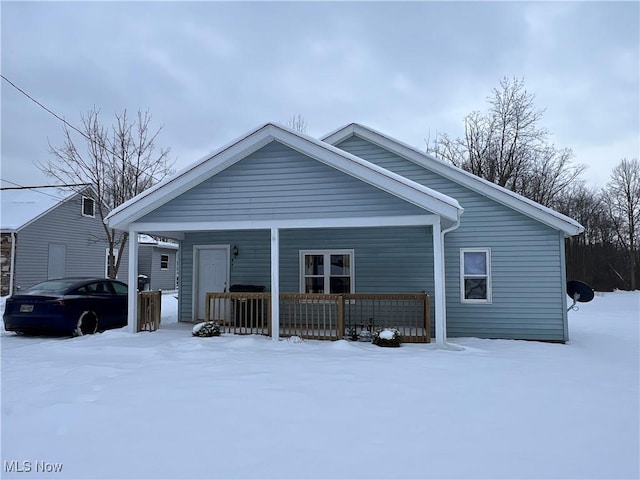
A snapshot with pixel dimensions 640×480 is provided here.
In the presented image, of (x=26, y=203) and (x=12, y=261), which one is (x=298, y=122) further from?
(x=12, y=261)

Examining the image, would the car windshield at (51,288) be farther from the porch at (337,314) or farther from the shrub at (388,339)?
the shrub at (388,339)

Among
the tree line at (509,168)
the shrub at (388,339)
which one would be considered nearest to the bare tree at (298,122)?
the tree line at (509,168)

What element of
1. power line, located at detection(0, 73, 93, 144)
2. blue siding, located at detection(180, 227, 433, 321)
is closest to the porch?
blue siding, located at detection(180, 227, 433, 321)

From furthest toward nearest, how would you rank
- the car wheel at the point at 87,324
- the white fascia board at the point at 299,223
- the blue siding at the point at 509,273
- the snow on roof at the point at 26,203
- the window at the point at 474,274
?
the snow on roof at the point at 26,203
the window at the point at 474,274
the blue siding at the point at 509,273
the car wheel at the point at 87,324
the white fascia board at the point at 299,223

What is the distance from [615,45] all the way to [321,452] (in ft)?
42.6

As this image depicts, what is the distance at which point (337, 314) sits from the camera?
324 inches

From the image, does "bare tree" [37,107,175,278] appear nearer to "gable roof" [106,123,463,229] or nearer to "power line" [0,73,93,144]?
"power line" [0,73,93,144]

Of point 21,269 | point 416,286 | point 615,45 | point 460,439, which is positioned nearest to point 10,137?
point 21,269

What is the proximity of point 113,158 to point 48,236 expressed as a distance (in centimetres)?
633

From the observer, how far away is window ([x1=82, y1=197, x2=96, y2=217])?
68.1 feet

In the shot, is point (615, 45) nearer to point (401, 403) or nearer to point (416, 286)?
point (416, 286)

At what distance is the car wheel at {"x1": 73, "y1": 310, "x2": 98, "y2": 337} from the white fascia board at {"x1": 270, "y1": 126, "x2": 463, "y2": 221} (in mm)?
5692

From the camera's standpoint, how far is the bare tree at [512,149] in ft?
66.0

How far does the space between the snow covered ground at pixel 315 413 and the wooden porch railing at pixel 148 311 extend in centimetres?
200
